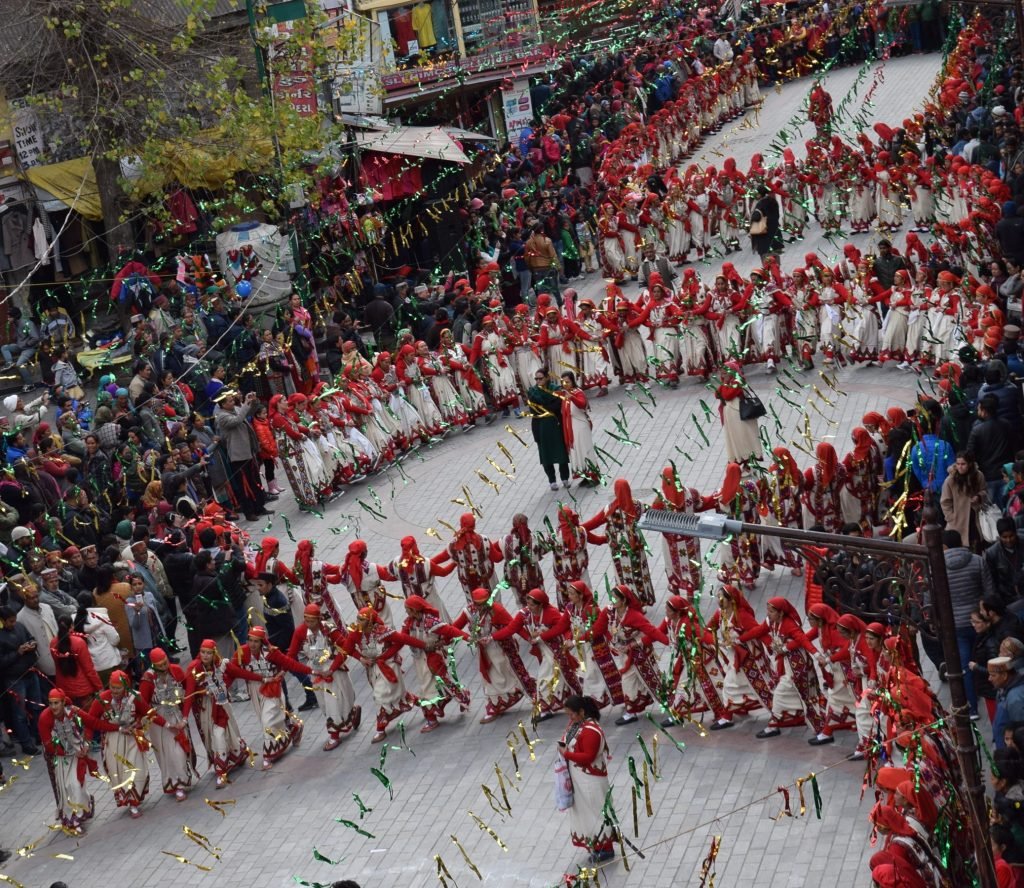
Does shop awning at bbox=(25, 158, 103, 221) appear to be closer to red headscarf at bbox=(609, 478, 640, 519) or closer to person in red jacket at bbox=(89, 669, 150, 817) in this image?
red headscarf at bbox=(609, 478, 640, 519)

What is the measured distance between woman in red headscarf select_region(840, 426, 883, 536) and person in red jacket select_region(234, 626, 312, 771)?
4924 mm

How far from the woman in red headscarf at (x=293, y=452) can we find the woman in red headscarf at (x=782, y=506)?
5.65 meters

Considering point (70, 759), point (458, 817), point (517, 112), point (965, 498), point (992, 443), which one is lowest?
point (458, 817)

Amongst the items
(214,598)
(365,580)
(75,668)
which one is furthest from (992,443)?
(75,668)

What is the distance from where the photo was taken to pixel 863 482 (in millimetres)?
16641

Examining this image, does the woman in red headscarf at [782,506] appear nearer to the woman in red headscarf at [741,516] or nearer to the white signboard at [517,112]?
the woman in red headscarf at [741,516]

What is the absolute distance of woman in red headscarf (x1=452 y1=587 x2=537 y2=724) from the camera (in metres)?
15.1

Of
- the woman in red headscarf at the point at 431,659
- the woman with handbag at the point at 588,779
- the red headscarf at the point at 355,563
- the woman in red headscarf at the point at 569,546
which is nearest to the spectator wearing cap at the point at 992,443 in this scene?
the woman in red headscarf at the point at 569,546

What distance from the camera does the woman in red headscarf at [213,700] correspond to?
15.2m

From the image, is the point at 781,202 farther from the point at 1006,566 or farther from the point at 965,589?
the point at 965,589

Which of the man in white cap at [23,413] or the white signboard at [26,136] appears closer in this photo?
the man in white cap at [23,413]

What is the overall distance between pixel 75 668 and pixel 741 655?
551cm

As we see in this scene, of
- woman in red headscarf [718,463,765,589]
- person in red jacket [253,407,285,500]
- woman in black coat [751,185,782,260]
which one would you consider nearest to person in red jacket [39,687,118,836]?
woman in red headscarf [718,463,765,589]

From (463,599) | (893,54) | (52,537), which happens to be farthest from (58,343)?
(893,54)
